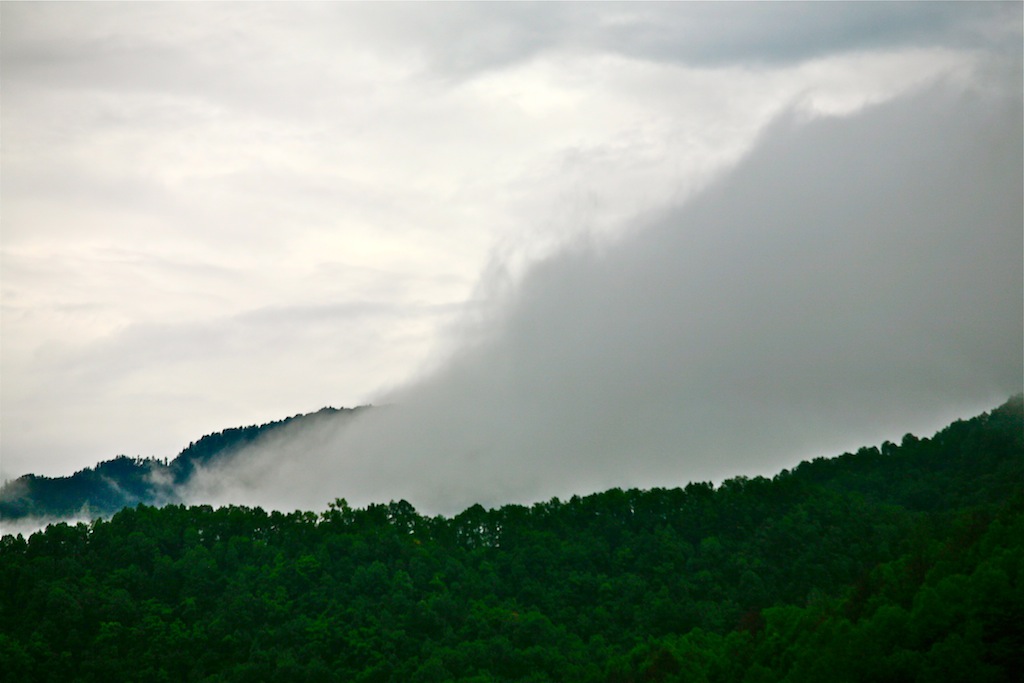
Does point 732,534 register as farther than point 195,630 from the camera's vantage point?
Yes

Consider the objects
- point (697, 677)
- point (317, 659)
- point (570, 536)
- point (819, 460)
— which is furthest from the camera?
point (819, 460)

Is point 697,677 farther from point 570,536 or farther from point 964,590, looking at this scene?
point 570,536

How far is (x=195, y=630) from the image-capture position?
107688mm

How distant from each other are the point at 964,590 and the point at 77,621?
73960 mm

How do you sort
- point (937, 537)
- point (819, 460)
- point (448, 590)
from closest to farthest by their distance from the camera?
point (937, 537), point (448, 590), point (819, 460)

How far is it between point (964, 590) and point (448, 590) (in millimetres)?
58216

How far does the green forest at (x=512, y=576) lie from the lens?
332 feet

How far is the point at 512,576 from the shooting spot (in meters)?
120

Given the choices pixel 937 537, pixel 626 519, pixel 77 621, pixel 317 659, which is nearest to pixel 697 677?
pixel 937 537

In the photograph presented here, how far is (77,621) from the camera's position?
106812 millimetres

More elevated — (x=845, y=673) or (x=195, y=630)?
(x=195, y=630)

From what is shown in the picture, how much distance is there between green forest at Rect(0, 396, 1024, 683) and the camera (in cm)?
10106

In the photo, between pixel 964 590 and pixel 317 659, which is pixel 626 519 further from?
pixel 964 590

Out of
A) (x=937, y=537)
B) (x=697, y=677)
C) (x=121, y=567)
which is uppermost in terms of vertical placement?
(x=121, y=567)
